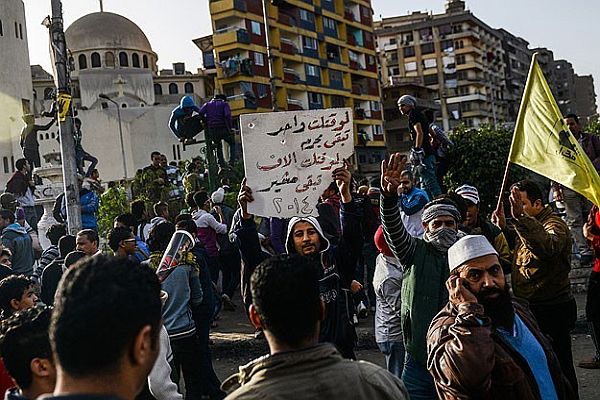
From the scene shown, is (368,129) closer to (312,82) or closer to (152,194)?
(312,82)

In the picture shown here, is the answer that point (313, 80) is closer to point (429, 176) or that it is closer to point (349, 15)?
point (349, 15)

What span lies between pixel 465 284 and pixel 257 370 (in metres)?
1.39

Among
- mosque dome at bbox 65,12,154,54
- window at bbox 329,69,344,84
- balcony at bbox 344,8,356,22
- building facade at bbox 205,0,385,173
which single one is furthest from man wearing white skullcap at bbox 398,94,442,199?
mosque dome at bbox 65,12,154,54

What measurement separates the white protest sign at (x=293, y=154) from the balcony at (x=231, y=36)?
152 ft

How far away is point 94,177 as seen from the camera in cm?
1478

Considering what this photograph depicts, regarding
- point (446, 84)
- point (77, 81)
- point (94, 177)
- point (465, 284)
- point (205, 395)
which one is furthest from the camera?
point (446, 84)

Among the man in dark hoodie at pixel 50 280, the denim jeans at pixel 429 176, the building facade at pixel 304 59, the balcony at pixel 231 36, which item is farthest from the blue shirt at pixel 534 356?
the balcony at pixel 231 36

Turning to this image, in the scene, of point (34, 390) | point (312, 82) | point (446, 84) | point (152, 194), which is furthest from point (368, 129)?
point (34, 390)

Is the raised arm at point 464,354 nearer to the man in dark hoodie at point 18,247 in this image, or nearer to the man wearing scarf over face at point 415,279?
the man wearing scarf over face at point 415,279

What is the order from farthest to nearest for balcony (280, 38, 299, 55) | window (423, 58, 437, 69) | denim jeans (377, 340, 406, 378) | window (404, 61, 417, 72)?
window (404, 61, 417, 72), window (423, 58, 437, 69), balcony (280, 38, 299, 55), denim jeans (377, 340, 406, 378)

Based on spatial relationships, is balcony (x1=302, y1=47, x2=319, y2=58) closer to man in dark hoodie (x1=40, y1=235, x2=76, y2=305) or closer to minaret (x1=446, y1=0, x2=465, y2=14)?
minaret (x1=446, y1=0, x2=465, y2=14)

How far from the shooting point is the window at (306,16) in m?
56.7

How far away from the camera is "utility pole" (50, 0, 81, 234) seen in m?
9.84

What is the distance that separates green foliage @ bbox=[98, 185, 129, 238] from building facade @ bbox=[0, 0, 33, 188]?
4075 centimetres
